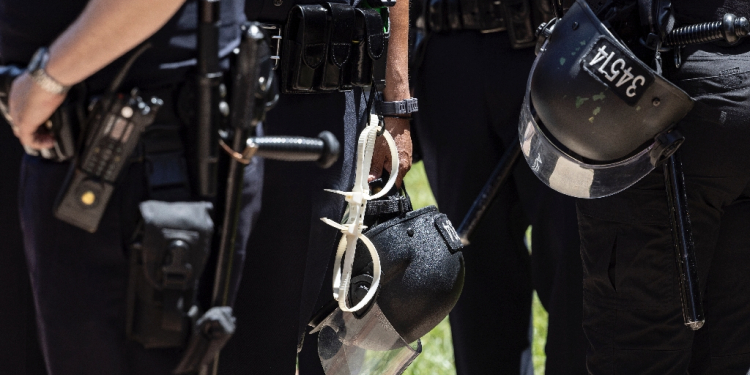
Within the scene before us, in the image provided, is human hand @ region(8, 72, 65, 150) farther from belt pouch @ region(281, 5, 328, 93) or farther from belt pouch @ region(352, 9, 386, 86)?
belt pouch @ region(352, 9, 386, 86)

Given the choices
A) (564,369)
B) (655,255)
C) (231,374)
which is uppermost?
(655,255)

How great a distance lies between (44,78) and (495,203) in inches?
61.6

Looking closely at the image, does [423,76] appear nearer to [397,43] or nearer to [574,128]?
[397,43]

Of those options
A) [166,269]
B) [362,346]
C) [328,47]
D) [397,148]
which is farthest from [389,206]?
[166,269]

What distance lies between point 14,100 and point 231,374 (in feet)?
2.34

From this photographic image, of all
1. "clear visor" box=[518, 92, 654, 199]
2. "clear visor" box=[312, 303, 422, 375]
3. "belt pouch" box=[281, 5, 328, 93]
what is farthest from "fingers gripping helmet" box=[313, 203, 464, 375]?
"belt pouch" box=[281, 5, 328, 93]

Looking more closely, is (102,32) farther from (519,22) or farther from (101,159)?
(519,22)

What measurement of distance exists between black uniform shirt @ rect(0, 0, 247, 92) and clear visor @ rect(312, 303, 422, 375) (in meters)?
0.84

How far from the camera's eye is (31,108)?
4.04 feet

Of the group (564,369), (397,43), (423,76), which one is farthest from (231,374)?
(423,76)

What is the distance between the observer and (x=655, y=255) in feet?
6.18

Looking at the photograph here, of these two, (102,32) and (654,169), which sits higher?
(102,32)

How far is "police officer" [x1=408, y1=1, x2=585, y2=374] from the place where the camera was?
2354 millimetres

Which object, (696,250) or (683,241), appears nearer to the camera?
(683,241)
